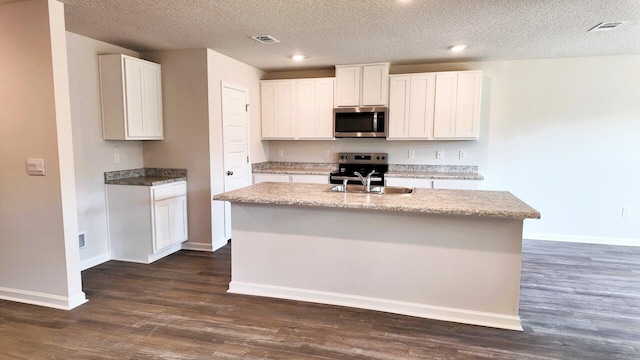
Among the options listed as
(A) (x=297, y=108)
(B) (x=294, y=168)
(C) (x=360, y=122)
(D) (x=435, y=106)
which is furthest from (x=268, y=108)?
(D) (x=435, y=106)

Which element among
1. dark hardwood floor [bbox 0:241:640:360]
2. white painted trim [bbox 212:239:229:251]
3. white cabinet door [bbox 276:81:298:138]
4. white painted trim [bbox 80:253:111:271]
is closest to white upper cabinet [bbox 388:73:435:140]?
white cabinet door [bbox 276:81:298:138]

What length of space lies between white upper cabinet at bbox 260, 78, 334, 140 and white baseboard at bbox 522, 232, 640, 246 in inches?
122

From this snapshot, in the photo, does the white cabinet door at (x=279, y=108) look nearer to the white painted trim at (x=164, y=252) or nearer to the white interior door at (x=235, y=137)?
the white interior door at (x=235, y=137)

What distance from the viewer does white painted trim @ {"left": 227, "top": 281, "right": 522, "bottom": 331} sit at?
262 cm

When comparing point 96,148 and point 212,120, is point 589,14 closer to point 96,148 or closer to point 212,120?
point 212,120

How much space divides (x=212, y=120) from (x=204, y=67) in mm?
603

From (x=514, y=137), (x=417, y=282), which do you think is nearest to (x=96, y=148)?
(x=417, y=282)

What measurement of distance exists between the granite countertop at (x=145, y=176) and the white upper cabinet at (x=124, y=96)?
45 centimetres

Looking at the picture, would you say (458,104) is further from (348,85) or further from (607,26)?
(607,26)

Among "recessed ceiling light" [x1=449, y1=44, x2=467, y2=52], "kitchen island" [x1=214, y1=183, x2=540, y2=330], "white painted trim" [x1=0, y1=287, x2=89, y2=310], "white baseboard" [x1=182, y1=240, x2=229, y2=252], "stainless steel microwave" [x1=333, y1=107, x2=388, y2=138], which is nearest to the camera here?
"kitchen island" [x1=214, y1=183, x2=540, y2=330]

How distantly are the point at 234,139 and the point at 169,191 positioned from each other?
3.56 ft

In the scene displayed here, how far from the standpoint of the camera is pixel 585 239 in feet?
15.6

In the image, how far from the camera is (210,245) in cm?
434

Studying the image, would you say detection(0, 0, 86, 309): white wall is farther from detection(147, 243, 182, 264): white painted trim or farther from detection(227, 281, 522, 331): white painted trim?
detection(227, 281, 522, 331): white painted trim
